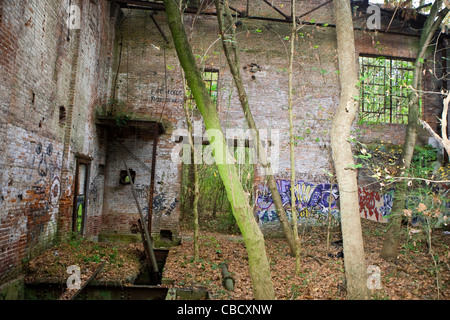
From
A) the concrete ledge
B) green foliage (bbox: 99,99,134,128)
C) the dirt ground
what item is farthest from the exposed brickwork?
the dirt ground

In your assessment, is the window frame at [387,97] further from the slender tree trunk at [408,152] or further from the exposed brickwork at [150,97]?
the slender tree trunk at [408,152]

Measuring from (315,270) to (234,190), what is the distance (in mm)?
4142

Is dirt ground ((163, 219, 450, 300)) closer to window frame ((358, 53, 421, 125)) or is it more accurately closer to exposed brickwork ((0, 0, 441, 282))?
exposed brickwork ((0, 0, 441, 282))

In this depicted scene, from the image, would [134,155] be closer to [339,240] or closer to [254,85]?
[254,85]

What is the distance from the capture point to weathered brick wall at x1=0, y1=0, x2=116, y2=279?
17.9 feet

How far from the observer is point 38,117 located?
652cm

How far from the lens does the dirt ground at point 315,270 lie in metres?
5.79

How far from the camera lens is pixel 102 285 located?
Result: 6.30 meters

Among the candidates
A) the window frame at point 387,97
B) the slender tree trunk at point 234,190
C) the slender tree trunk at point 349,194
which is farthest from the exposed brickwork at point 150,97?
the slender tree trunk at point 349,194

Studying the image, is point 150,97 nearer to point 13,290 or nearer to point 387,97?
point 13,290

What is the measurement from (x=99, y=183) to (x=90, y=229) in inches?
63.1

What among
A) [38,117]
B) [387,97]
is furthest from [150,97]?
[387,97]
